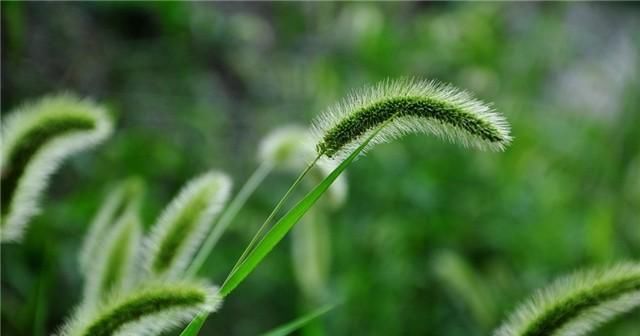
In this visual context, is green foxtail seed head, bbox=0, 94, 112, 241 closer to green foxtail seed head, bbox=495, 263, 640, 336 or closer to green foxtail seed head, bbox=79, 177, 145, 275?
green foxtail seed head, bbox=79, 177, 145, 275

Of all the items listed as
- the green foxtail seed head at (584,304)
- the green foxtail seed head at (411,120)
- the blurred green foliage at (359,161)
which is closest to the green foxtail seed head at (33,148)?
the green foxtail seed head at (411,120)

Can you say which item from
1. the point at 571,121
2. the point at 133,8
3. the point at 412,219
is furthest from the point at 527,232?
the point at 133,8

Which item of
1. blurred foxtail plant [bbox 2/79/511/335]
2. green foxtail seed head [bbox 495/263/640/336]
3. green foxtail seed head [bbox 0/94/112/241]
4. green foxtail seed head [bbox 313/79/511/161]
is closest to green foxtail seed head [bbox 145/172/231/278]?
blurred foxtail plant [bbox 2/79/511/335]

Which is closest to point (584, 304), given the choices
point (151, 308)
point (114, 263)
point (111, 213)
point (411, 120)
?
point (411, 120)

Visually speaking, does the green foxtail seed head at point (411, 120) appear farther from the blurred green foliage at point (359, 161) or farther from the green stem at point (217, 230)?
the blurred green foliage at point (359, 161)

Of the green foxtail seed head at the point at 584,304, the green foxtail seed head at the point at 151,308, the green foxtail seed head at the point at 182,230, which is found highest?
the green foxtail seed head at the point at 182,230

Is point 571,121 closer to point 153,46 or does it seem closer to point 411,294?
point 411,294

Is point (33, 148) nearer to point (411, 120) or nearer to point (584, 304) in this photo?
point (411, 120)
